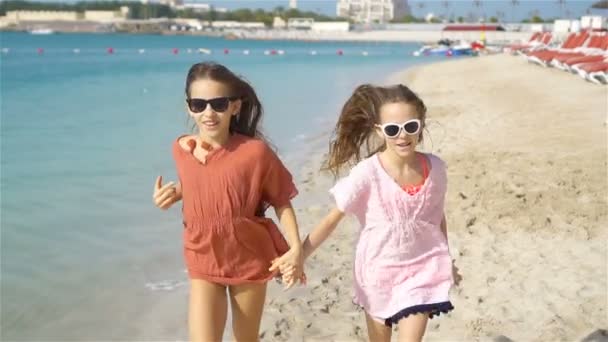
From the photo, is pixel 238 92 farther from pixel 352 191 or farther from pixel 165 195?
pixel 352 191

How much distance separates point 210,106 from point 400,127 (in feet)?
2.51

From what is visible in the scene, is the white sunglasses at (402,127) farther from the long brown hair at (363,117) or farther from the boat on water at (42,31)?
the boat on water at (42,31)


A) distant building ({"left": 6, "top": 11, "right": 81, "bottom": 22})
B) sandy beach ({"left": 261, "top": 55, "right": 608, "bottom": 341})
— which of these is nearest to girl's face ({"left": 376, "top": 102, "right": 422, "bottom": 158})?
sandy beach ({"left": 261, "top": 55, "right": 608, "bottom": 341})

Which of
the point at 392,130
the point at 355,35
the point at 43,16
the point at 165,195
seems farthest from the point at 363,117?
the point at 43,16

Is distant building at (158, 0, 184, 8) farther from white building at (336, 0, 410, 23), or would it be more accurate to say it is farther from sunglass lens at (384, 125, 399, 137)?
sunglass lens at (384, 125, 399, 137)

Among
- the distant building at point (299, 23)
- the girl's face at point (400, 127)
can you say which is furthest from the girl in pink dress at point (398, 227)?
the distant building at point (299, 23)

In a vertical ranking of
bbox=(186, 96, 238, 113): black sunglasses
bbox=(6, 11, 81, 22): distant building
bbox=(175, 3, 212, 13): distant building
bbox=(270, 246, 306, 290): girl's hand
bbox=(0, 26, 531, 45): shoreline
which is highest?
bbox=(186, 96, 238, 113): black sunglasses

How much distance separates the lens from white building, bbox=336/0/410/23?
181m

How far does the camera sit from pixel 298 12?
173500 mm

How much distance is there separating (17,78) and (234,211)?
37304 mm

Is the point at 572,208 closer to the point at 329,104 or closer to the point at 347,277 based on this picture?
the point at 347,277

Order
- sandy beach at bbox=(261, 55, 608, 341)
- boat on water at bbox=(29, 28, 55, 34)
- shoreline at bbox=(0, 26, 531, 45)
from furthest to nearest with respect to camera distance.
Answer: boat on water at bbox=(29, 28, 55, 34), shoreline at bbox=(0, 26, 531, 45), sandy beach at bbox=(261, 55, 608, 341)

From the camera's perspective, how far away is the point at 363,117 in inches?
131

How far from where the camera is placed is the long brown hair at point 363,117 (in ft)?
10.5
